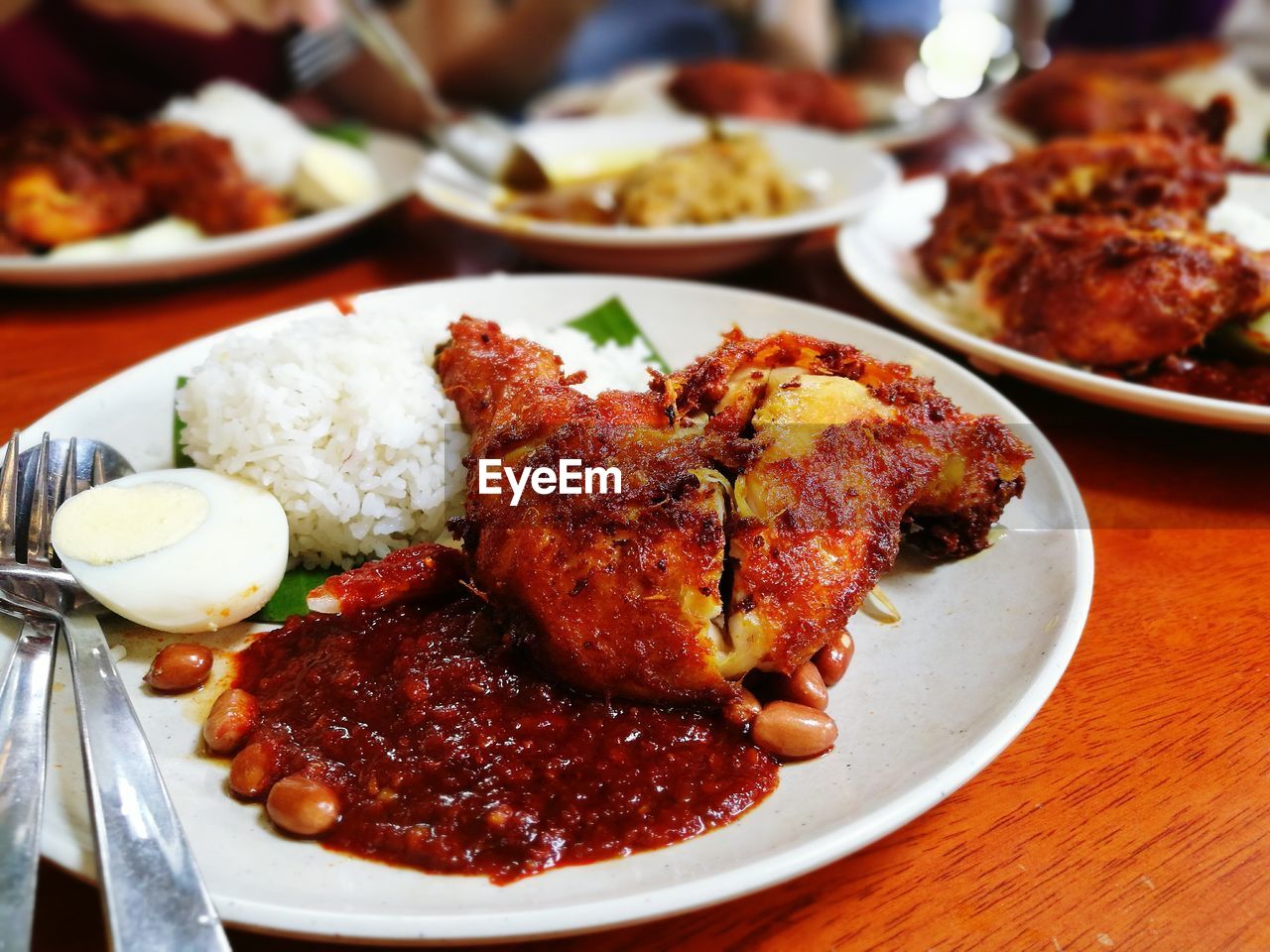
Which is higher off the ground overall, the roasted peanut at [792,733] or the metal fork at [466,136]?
the metal fork at [466,136]

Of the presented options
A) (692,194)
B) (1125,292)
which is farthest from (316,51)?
(1125,292)

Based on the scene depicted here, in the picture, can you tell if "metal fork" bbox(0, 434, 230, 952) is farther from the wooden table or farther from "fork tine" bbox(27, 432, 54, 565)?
the wooden table

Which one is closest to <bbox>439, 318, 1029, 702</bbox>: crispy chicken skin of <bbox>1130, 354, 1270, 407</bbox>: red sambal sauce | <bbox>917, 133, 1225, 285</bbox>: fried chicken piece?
<bbox>1130, 354, 1270, 407</bbox>: red sambal sauce

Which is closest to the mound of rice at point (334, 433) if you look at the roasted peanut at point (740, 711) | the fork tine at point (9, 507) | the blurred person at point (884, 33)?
the fork tine at point (9, 507)

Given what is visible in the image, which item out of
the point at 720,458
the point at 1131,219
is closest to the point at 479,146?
the point at 1131,219

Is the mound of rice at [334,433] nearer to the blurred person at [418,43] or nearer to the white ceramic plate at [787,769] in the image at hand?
the white ceramic plate at [787,769]

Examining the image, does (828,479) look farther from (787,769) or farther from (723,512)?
(787,769)

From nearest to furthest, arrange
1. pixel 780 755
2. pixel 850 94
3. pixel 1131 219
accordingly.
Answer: pixel 780 755
pixel 1131 219
pixel 850 94

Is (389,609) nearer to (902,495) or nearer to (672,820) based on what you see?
(672,820)
